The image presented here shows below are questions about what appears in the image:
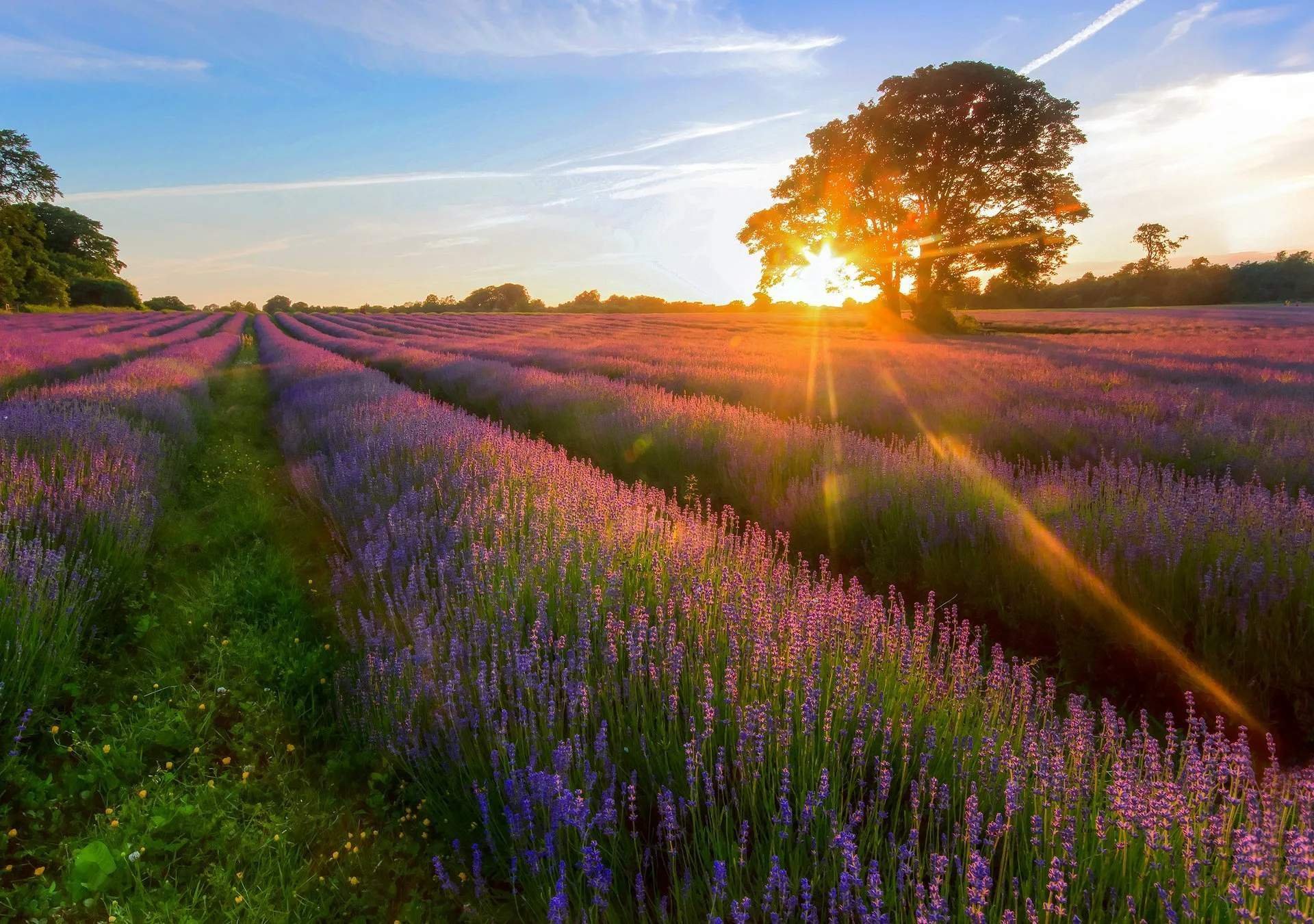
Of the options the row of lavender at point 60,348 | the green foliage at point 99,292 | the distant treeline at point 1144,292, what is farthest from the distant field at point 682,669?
the green foliage at point 99,292

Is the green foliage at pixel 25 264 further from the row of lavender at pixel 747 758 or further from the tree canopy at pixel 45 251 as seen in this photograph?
the row of lavender at pixel 747 758

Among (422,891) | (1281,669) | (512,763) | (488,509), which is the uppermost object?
(488,509)

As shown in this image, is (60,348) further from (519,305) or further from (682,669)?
(519,305)

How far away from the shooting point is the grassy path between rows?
6.15 ft

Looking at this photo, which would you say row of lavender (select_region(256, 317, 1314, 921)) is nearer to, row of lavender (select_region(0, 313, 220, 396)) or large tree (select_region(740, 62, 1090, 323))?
row of lavender (select_region(0, 313, 220, 396))

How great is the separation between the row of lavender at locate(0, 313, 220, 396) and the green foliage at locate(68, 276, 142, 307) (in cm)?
3497

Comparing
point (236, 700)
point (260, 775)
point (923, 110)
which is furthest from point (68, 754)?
point (923, 110)

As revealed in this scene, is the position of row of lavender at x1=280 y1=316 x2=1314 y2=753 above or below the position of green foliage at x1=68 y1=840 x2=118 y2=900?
above

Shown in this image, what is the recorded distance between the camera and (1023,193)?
22828 mm

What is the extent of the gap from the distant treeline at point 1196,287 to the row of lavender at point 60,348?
46.4 m

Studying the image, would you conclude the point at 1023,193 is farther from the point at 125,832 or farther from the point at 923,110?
the point at 125,832

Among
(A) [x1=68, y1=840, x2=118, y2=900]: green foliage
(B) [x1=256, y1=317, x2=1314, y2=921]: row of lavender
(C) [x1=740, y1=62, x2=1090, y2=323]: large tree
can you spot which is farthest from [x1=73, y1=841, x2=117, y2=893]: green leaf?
(C) [x1=740, y1=62, x2=1090, y2=323]: large tree

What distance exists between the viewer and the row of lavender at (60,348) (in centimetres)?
923

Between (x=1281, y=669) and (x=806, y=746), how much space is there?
7.61 ft
